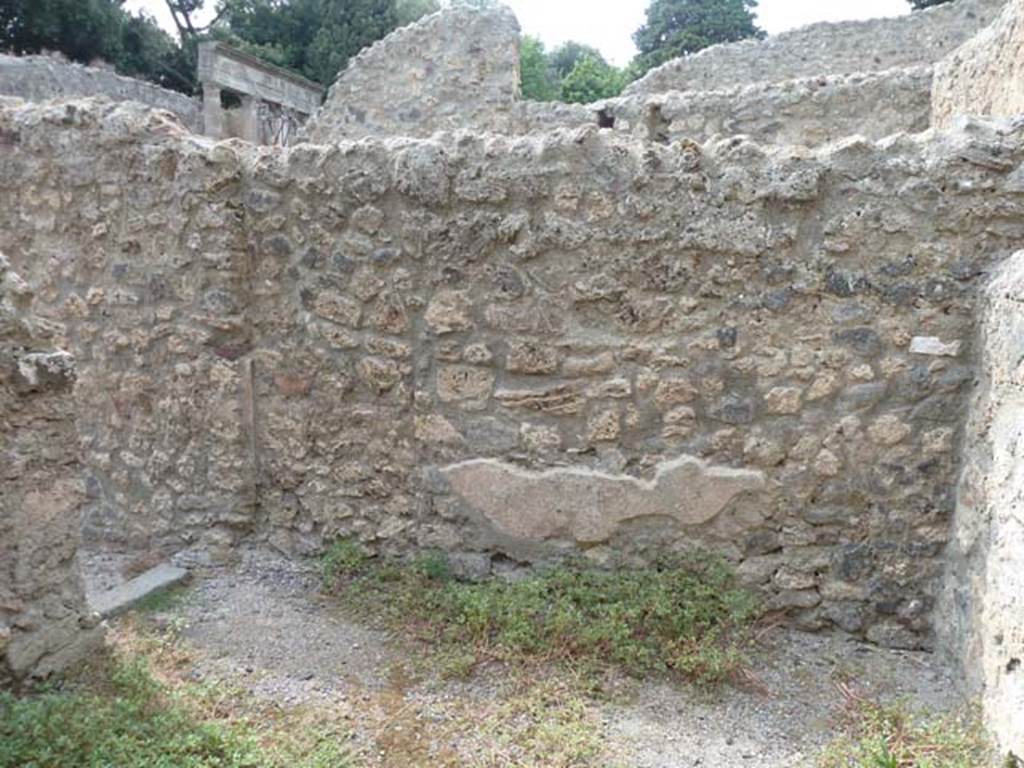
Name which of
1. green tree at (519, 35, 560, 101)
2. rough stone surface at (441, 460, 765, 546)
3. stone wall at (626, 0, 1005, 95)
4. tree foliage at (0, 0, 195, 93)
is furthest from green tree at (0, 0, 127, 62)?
rough stone surface at (441, 460, 765, 546)

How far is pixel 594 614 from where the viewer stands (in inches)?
141

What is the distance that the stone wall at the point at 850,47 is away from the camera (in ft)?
35.7

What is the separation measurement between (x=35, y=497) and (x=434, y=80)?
752 cm

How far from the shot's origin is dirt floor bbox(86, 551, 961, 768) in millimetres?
2863

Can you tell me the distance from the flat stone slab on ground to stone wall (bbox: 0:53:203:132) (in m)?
7.25

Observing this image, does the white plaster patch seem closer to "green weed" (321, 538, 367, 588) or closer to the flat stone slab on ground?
"green weed" (321, 538, 367, 588)

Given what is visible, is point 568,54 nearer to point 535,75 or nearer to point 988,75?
point 535,75

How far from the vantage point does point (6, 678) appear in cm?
284

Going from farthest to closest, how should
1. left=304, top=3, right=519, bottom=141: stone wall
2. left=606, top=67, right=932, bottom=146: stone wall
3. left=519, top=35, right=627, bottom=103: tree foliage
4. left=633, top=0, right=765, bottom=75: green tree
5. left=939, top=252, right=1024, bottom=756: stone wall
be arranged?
left=633, top=0, right=765, bottom=75: green tree < left=519, top=35, right=627, bottom=103: tree foliage < left=304, top=3, right=519, bottom=141: stone wall < left=606, top=67, right=932, bottom=146: stone wall < left=939, top=252, right=1024, bottom=756: stone wall

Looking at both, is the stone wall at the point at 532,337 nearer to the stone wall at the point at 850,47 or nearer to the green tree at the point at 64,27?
the stone wall at the point at 850,47

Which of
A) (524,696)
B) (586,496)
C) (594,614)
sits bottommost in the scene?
(524,696)

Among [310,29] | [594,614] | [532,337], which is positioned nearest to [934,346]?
[532,337]

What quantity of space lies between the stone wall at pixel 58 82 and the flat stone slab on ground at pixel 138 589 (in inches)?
286

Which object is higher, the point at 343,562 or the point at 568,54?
the point at 568,54
